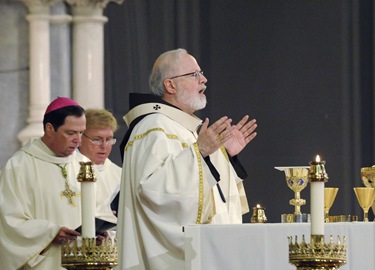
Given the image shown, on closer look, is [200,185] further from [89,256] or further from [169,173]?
[89,256]

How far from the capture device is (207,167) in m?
5.58

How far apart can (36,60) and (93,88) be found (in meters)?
0.48

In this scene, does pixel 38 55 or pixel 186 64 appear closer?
pixel 186 64

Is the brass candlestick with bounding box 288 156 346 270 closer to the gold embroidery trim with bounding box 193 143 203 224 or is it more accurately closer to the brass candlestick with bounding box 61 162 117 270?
the brass candlestick with bounding box 61 162 117 270

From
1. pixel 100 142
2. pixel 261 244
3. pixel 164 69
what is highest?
pixel 164 69

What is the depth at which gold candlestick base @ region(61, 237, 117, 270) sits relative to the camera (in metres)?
3.46

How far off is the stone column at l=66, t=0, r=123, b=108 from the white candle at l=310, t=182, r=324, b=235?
5623 mm

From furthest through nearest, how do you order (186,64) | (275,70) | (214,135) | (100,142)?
(275,70)
(100,142)
(186,64)
(214,135)

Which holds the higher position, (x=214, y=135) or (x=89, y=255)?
(x=214, y=135)

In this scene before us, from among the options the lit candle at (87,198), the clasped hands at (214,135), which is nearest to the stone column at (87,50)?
the clasped hands at (214,135)

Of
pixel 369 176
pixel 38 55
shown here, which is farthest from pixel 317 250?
pixel 38 55

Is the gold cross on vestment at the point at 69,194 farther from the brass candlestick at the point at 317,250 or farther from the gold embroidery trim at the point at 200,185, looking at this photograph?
the brass candlestick at the point at 317,250

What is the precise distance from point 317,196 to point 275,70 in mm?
7127

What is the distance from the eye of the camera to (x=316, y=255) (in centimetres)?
349
